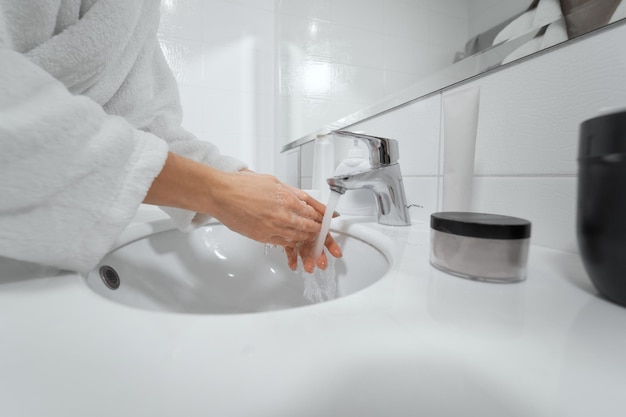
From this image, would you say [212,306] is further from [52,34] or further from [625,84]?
[625,84]

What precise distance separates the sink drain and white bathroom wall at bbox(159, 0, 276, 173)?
2.69 ft

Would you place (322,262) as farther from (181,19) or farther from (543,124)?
(181,19)

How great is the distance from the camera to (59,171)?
0.70ft

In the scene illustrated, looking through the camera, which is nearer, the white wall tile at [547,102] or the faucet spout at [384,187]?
the white wall tile at [547,102]

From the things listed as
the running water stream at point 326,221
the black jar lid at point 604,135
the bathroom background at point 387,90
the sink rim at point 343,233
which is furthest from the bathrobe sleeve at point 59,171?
the bathroom background at point 387,90

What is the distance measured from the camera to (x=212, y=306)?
0.52m

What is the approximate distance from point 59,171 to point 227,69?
1.09 meters

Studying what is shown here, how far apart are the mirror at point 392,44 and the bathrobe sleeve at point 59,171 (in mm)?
468

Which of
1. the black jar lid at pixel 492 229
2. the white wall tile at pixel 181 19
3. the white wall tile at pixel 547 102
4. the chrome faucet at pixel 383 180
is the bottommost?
the black jar lid at pixel 492 229

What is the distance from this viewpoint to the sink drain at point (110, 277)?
14.7 inches

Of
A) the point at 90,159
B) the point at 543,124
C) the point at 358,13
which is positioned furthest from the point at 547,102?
the point at 358,13

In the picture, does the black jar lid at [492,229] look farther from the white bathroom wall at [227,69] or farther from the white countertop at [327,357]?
the white bathroom wall at [227,69]

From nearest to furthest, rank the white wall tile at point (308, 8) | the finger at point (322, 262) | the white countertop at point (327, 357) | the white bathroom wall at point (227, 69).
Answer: the white countertop at point (327, 357)
the finger at point (322, 262)
the white wall tile at point (308, 8)
the white bathroom wall at point (227, 69)

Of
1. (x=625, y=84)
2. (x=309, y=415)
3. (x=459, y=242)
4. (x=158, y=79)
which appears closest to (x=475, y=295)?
(x=459, y=242)
